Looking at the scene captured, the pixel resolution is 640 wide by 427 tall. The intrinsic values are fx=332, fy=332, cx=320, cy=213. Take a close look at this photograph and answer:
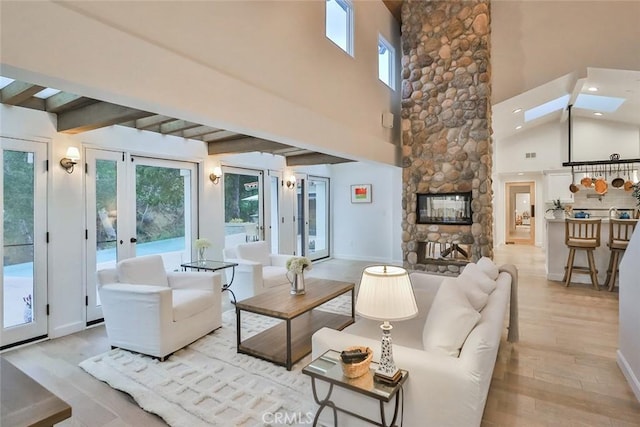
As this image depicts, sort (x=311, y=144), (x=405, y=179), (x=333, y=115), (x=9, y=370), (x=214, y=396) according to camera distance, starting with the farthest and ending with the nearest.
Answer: (x=405, y=179)
(x=333, y=115)
(x=311, y=144)
(x=214, y=396)
(x=9, y=370)

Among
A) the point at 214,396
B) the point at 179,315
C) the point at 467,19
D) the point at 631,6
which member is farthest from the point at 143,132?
the point at 631,6

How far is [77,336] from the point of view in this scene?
3674 millimetres

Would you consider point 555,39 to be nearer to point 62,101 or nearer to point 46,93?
point 62,101

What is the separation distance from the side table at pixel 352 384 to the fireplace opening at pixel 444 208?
4.46 meters

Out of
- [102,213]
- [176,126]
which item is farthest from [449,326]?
[102,213]

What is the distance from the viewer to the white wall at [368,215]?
27.0 ft

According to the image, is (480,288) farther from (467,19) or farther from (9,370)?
(467,19)

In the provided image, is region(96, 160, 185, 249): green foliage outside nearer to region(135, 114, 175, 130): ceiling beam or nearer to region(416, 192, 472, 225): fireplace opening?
region(135, 114, 175, 130): ceiling beam

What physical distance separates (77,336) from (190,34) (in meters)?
3.41

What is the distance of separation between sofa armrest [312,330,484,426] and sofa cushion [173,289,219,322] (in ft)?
6.25

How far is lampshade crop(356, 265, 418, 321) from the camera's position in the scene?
68.6 inches

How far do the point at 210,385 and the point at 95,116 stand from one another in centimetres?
278

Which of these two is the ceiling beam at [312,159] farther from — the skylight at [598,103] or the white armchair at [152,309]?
the skylight at [598,103]

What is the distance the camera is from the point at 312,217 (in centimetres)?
862
